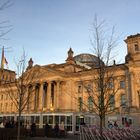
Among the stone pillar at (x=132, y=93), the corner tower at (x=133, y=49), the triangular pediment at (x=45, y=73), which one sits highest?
the corner tower at (x=133, y=49)

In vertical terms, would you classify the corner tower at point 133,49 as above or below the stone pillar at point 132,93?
above

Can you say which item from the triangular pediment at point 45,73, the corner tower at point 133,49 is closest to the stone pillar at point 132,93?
the corner tower at point 133,49

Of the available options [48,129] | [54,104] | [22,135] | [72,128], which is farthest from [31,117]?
[22,135]

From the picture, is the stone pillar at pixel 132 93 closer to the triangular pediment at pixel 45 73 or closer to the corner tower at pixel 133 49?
the corner tower at pixel 133 49

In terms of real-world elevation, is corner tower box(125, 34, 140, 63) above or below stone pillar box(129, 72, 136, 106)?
above

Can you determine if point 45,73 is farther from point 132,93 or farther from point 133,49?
point 132,93

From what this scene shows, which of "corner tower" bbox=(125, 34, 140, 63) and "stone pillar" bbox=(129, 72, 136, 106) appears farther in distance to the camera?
"corner tower" bbox=(125, 34, 140, 63)

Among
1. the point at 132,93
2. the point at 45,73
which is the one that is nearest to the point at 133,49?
the point at 132,93

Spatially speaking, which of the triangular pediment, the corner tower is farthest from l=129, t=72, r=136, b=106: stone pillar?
the triangular pediment

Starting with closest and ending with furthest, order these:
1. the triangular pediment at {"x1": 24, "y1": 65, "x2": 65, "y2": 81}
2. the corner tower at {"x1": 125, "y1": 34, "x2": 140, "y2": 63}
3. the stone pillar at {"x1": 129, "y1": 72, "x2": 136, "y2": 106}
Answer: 1. the stone pillar at {"x1": 129, "y1": 72, "x2": 136, "y2": 106}
2. the corner tower at {"x1": 125, "y1": 34, "x2": 140, "y2": 63}
3. the triangular pediment at {"x1": 24, "y1": 65, "x2": 65, "y2": 81}

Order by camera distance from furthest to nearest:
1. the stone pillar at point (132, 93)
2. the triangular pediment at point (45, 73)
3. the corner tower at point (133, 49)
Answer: the triangular pediment at point (45, 73), the corner tower at point (133, 49), the stone pillar at point (132, 93)

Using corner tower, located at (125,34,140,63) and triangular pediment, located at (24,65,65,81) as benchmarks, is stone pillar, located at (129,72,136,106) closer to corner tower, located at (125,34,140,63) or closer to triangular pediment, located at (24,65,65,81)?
corner tower, located at (125,34,140,63)

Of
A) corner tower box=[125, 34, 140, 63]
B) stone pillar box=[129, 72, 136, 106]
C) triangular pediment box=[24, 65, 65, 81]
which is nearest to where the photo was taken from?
stone pillar box=[129, 72, 136, 106]

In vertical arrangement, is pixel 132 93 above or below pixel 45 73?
below
